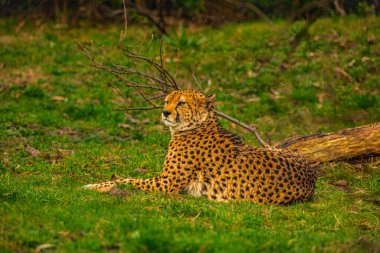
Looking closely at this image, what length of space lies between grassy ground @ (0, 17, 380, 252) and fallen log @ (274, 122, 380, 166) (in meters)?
0.18

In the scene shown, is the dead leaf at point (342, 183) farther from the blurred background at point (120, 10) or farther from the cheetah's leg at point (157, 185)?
the blurred background at point (120, 10)

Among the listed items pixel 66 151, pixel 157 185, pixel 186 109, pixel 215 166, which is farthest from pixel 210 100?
pixel 66 151

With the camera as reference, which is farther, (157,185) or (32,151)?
(32,151)

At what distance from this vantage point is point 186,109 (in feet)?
25.7

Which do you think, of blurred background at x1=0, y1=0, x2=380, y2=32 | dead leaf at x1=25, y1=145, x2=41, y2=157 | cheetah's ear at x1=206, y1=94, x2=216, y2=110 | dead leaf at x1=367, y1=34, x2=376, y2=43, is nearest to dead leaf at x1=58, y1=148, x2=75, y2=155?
dead leaf at x1=25, y1=145, x2=41, y2=157

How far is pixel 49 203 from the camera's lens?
6.55 meters

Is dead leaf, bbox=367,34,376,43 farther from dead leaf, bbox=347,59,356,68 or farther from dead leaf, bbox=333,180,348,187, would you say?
dead leaf, bbox=333,180,348,187

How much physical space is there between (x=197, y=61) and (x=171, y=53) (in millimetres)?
904

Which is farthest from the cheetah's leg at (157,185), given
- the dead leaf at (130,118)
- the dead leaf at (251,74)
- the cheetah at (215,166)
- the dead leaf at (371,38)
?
the dead leaf at (371,38)

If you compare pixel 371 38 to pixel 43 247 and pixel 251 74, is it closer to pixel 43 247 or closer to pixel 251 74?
pixel 251 74

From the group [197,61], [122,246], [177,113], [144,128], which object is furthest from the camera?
[197,61]

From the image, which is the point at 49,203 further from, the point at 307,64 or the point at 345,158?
the point at 307,64

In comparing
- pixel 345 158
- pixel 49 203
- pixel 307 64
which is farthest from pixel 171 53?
pixel 49 203

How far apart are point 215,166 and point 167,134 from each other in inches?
171
